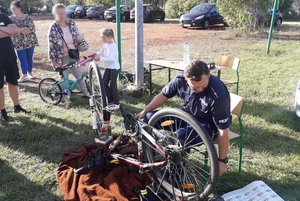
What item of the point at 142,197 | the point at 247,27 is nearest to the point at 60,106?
the point at 142,197

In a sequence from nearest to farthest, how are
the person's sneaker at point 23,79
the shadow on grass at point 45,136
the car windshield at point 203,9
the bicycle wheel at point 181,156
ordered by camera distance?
the bicycle wheel at point 181,156 → the shadow on grass at point 45,136 → the person's sneaker at point 23,79 → the car windshield at point 203,9

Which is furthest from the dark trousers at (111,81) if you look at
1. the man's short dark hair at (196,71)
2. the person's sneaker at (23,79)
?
the person's sneaker at (23,79)

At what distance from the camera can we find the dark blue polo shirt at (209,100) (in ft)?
7.61

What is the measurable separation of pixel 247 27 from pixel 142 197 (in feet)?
38.1

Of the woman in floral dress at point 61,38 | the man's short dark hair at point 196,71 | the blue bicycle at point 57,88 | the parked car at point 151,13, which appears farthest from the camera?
the parked car at point 151,13

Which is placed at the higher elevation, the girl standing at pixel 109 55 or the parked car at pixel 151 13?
the parked car at pixel 151 13

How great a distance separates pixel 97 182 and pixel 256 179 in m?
1.79

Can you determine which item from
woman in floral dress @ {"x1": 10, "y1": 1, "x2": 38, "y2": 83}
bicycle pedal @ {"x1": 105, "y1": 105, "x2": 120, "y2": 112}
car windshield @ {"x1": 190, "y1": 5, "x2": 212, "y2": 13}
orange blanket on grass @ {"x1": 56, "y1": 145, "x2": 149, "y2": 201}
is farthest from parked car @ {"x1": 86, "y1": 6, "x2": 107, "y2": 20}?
bicycle pedal @ {"x1": 105, "y1": 105, "x2": 120, "y2": 112}

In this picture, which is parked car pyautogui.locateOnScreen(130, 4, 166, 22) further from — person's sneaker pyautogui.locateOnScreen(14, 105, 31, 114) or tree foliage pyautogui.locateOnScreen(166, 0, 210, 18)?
person's sneaker pyautogui.locateOnScreen(14, 105, 31, 114)

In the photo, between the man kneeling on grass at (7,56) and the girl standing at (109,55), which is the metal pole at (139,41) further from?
the man kneeling on grass at (7,56)

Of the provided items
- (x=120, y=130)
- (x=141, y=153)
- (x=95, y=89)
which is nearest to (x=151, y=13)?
(x=120, y=130)

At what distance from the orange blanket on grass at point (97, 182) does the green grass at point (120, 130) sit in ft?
0.44

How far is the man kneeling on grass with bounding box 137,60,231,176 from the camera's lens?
2.25 metres

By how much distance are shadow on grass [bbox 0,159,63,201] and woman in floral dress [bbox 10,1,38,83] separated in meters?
3.37
